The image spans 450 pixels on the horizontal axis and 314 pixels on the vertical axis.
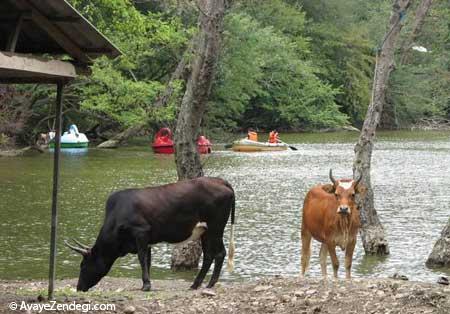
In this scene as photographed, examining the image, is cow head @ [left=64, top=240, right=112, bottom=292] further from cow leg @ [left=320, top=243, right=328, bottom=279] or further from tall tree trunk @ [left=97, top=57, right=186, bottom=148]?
tall tree trunk @ [left=97, top=57, right=186, bottom=148]

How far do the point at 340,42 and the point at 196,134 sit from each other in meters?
53.9

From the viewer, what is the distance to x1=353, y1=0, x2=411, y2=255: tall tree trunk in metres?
15.8

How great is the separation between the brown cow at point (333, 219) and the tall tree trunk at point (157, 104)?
26105 millimetres

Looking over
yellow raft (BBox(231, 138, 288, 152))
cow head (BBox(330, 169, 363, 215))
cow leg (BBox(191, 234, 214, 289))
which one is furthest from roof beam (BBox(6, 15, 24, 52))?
yellow raft (BBox(231, 138, 288, 152))

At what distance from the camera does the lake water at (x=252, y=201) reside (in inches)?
563

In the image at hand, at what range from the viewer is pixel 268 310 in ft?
28.9

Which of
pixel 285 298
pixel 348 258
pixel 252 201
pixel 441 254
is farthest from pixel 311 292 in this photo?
pixel 252 201

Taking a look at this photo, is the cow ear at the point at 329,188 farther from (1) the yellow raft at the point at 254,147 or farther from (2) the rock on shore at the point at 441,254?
(1) the yellow raft at the point at 254,147

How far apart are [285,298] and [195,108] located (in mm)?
5498

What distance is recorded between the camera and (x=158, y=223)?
11.2 meters

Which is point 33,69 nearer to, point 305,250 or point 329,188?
point 329,188

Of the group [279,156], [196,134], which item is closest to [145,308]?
[196,134]

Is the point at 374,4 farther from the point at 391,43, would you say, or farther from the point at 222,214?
the point at 222,214

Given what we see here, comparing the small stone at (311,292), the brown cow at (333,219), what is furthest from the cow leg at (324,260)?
the small stone at (311,292)
